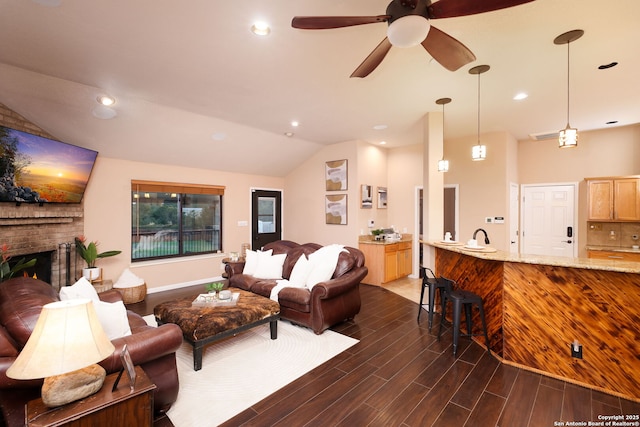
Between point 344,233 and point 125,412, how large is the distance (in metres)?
4.95

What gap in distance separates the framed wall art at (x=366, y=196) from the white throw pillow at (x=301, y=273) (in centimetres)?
242

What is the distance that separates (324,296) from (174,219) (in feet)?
13.2

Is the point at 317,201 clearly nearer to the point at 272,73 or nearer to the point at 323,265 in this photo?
the point at 323,265

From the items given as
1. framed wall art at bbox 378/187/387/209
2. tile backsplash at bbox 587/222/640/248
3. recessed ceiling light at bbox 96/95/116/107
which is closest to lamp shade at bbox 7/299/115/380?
recessed ceiling light at bbox 96/95/116/107

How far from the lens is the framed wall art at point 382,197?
6527 mm

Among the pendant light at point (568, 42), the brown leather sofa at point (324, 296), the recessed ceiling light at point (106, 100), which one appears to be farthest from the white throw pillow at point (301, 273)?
the recessed ceiling light at point (106, 100)

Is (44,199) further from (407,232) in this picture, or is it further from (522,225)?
(522,225)

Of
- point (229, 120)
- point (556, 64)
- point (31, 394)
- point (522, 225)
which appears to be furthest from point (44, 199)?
point (522, 225)

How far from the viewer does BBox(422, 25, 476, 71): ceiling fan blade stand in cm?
192

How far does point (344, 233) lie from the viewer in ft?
20.1

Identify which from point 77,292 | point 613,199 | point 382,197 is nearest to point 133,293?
point 77,292

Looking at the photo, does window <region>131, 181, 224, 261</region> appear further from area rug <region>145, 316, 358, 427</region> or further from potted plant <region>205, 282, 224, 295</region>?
area rug <region>145, 316, 358, 427</region>

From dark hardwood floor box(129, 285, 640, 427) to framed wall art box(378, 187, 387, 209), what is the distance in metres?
3.77

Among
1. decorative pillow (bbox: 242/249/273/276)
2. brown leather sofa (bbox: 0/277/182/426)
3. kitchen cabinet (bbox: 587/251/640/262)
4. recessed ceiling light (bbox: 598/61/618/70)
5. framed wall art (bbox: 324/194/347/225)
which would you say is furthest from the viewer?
framed wall art (bbox: 324/194/347/225)
